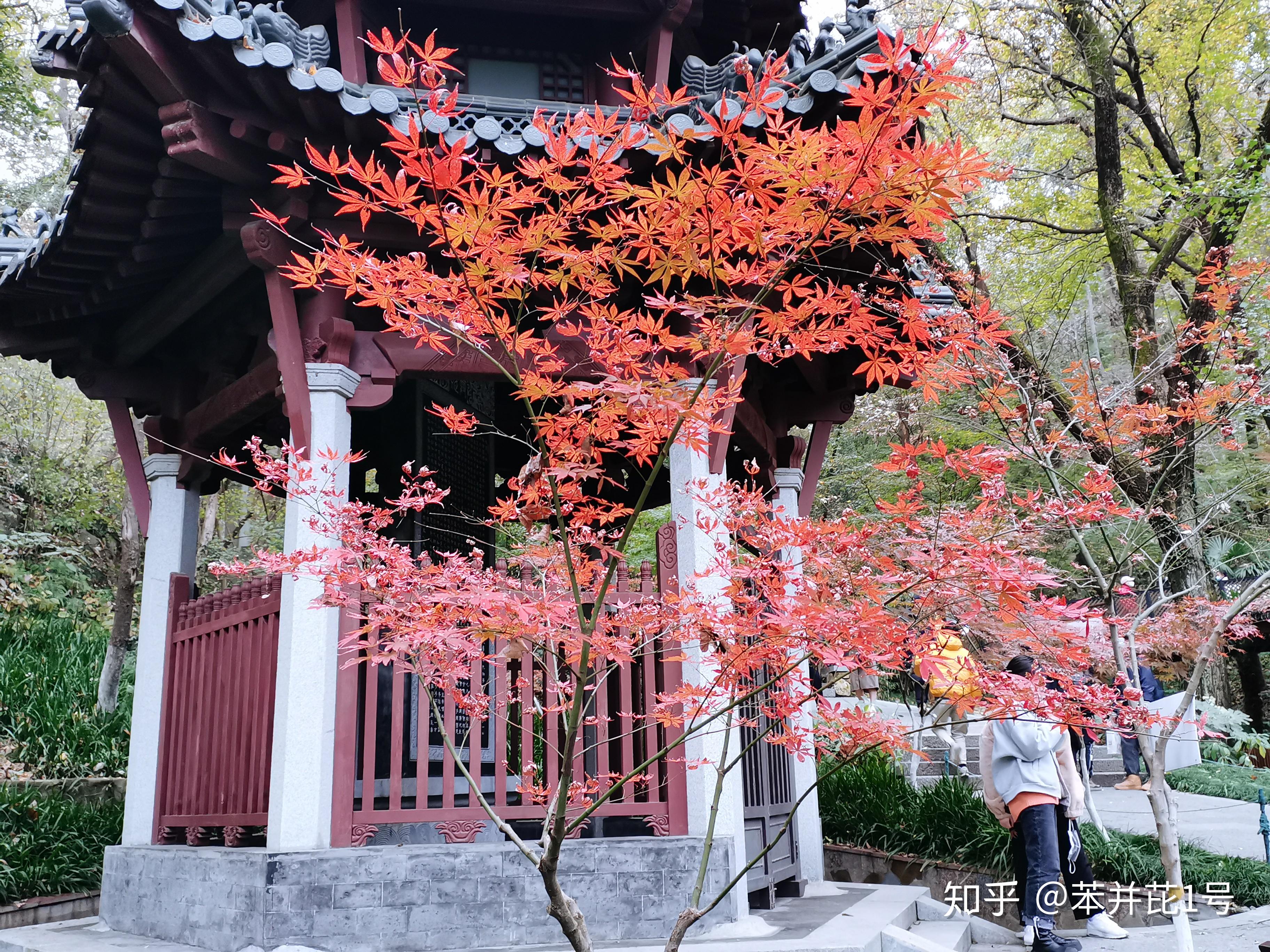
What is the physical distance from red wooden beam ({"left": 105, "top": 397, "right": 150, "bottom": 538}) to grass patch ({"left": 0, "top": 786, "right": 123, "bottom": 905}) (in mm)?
2677

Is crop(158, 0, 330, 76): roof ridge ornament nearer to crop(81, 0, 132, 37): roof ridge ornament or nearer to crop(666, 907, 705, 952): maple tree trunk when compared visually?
crop(81, 0, 132, 37): roof ridge ornament

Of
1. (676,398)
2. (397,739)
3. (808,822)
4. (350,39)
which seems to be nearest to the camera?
(676,398)

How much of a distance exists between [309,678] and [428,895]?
3.68 feet

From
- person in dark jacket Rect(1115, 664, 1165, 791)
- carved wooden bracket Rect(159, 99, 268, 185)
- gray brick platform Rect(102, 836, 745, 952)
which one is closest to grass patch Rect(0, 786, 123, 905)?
gray brick platform Rect(102, 836, 745, 952)

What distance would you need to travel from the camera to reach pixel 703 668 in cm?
492

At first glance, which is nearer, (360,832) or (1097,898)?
(360,832)

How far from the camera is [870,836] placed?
7.71 m

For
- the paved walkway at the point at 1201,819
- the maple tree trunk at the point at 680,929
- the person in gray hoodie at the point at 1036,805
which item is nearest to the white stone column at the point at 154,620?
the maple tree trunk at the point at 680,929

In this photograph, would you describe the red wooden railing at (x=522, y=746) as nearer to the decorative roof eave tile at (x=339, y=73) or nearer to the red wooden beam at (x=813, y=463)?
the decorative roof eave tile at (x=339, y=73)

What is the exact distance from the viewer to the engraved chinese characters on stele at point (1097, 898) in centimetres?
571

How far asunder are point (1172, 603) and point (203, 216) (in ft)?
31.5

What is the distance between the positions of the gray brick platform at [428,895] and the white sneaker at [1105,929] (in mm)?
2253

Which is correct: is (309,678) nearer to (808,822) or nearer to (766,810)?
(766,810)

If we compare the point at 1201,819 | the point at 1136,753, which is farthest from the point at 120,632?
the point at 1136,753
